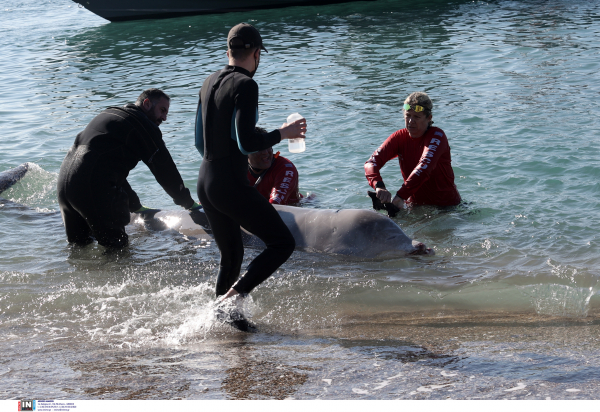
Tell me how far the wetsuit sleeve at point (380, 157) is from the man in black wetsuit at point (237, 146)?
2.67 meters

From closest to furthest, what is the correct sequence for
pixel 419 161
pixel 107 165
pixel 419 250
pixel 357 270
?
1. pixel 357 270
2. pixel 419 250
3. pixel 107 165
4. pixel 419 161

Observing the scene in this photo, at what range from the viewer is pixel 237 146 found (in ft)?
13.3

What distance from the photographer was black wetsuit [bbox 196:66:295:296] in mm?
3912

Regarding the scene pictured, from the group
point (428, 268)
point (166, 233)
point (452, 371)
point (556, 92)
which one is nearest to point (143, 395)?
point (452, 371)

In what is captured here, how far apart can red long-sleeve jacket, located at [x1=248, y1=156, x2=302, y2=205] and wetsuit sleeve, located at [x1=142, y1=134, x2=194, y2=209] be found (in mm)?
919

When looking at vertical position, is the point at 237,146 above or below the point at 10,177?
above

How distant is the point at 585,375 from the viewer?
331cm

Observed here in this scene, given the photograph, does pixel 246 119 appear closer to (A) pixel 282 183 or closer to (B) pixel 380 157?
(A) pixel 282 183

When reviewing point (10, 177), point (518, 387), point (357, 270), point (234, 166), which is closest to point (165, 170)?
point (357, 270)

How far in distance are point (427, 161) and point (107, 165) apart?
3.43 meters

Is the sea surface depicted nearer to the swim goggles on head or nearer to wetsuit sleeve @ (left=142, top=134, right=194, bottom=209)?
wetsuit sleeve @ (left=142, top=134, right=194, bottom=209)

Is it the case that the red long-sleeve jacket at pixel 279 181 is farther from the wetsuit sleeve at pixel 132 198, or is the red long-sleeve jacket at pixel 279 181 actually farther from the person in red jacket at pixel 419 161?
the wetsuit sleeve at pixel 132 198

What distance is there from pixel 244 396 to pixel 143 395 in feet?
1.87

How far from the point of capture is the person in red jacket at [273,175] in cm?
672
